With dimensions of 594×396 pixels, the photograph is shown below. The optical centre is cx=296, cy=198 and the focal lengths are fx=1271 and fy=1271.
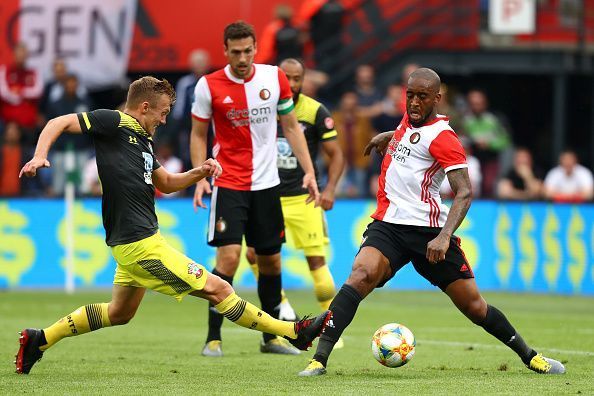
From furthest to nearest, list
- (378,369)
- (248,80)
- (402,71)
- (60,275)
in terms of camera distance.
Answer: (402,71)
(60,275)
(248,80)
(378,369)

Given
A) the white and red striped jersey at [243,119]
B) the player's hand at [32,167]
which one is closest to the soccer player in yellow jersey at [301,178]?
the white and red striped jersey at [243,119]

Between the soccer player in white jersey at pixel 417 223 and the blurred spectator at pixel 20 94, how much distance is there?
1265cm

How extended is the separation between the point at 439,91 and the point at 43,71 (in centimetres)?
1358

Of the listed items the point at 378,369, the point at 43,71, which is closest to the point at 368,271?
the point at 378,369

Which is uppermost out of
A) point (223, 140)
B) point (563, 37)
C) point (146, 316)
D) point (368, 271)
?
point (563, 37)

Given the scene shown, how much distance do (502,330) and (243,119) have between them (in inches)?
116

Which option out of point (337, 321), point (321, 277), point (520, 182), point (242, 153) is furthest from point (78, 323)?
point (520, 182)

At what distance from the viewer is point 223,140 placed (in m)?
10.8

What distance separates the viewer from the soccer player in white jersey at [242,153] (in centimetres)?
1065

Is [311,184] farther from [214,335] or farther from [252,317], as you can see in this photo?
[252,317]

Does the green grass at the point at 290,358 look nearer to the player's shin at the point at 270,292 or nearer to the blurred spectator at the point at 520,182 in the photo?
the player's shin at the point at 270,292

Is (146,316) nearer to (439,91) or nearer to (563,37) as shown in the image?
(439,91)

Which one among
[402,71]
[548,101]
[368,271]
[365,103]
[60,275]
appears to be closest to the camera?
[368,271]

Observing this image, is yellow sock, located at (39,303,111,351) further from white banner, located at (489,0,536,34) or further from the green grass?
white banner, located at (489,0,536,34)
